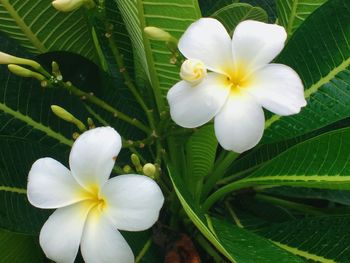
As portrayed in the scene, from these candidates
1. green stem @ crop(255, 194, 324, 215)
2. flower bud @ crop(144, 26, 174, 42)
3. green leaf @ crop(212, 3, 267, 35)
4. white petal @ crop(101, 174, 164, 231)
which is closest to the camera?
white petal @ crop(101, 174, 164, 231)

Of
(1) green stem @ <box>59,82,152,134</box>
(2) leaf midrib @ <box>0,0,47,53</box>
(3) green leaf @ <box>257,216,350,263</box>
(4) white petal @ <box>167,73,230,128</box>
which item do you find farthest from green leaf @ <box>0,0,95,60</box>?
(3) green leaf @ <box>257,216,350,263</box>

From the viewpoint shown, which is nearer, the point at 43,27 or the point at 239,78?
the point at 239,78

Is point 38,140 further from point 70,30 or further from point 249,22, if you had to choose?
point 249,22

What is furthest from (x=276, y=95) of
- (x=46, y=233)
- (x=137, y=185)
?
(x=46, y=233)

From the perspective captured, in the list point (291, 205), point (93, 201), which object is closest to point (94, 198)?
point (93, 201)

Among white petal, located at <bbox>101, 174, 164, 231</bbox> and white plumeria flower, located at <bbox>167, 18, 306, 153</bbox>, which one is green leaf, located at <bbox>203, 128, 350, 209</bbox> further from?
white petal, located at <bbox>101, 174, 164, 231</bbox>

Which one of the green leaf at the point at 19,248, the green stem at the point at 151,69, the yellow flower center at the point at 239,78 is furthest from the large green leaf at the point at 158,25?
the green leaf at the point at 19,248

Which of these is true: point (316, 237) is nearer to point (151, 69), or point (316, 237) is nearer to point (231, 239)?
point (231, 239)
